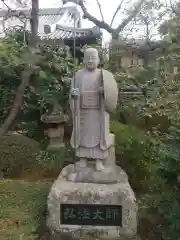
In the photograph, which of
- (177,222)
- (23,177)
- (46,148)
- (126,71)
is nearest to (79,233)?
(177,222)

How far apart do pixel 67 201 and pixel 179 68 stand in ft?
11.9

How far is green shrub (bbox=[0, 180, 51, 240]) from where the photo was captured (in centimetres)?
393

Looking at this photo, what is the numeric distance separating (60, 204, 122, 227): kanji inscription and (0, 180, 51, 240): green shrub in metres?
0.45

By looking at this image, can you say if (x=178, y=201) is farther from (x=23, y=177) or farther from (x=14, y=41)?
(x=14, y=41)

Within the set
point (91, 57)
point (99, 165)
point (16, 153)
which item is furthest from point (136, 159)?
point (16, 153)

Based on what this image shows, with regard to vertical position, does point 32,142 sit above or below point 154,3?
below

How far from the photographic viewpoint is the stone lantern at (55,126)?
24.1 ft

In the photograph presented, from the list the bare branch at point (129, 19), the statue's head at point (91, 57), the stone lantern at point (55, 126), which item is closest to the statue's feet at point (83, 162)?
the statue's head at point (91, 57)

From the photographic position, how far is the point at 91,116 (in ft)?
14.1

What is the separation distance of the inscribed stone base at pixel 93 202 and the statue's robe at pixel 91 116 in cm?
52

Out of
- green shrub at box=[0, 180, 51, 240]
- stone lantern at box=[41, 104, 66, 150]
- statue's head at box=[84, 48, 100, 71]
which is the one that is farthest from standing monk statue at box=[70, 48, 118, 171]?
stone lantern at box=[41, 104, 66, 150]

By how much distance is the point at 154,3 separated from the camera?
292 inches

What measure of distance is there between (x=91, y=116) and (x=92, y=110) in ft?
0.27

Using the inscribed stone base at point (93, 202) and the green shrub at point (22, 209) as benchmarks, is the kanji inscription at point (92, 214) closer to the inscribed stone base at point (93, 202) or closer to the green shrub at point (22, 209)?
the inscribed stone base at point (93, 202)
